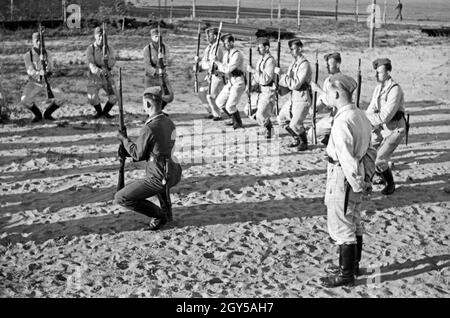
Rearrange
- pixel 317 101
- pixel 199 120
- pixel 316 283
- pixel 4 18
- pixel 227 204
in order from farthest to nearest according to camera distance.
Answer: pixel 4 18
pixel 199 120
pixel 317 101
pixel 227 204
pixel 316 283

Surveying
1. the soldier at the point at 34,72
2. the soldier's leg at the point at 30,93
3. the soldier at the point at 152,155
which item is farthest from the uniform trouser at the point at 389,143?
the soldier's leg at the point at 30,93

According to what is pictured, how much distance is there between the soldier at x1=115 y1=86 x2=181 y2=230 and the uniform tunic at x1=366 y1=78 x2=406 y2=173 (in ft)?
10.2

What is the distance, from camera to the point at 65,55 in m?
19.6

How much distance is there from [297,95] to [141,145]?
4447 mm

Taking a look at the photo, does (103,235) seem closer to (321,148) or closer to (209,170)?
(209,170)

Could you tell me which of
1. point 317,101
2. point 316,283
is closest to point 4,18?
point 317,101

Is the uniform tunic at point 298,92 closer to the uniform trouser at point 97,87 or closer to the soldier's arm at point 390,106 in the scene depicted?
the soldier's arm at point 390,106

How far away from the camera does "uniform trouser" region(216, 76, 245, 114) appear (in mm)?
11359

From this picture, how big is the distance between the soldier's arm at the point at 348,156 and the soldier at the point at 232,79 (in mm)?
6143

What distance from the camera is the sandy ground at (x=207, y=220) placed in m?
5.80

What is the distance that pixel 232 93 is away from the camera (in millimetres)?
11430

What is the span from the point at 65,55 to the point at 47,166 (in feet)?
36.2

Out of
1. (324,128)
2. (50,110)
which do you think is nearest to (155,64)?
(50,110)

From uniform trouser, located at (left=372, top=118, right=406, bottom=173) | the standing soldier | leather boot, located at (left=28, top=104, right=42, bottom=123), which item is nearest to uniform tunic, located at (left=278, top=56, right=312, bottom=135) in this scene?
uniform trouser, located at (left=372, top=118, right=406, bottom=173)
